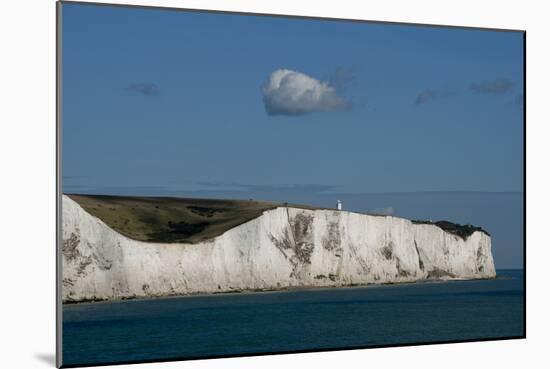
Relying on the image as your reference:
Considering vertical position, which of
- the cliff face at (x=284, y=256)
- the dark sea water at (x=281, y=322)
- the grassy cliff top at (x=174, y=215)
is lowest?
the dark sea water at (x=281, y=322)

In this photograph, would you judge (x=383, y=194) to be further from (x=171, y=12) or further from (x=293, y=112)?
(x=171, y=12)

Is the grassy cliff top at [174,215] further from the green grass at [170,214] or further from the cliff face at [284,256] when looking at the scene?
Result: the cliff face at [284,256]

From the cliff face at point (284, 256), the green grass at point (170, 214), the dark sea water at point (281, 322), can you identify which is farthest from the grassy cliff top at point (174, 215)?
the dark sea water at point (281, 322)

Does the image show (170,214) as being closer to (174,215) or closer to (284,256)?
(174,215)

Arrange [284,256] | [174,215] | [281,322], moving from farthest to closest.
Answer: [284,256] → [174,215] → [281,322]

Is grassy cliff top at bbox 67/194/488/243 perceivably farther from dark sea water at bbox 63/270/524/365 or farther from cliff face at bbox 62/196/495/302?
dark sea water at bbox 63/270/524/365

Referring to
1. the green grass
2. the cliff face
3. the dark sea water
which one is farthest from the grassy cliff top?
the dark sea water

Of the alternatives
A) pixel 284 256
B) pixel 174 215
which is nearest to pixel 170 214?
pixel 174 215
